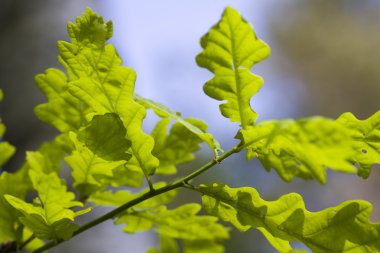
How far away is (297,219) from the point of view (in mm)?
738

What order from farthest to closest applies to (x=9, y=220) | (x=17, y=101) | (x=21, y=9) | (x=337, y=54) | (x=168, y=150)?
(x=337, y=54), (x=21, y=9), (x=17, y=101), (x=168, y=150), (x=9, y=220)

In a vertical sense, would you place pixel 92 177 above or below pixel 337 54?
above

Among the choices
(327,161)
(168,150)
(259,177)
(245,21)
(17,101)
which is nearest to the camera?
(327,161)

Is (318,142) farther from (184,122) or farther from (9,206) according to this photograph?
(9,206)

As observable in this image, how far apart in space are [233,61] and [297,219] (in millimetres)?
256

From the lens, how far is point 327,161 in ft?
1.89

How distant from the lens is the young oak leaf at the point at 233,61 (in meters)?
0.71

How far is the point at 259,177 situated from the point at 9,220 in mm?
7954

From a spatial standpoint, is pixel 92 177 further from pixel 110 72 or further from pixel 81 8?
pixel 81 8

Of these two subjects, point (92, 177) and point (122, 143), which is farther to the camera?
point (92, 177)

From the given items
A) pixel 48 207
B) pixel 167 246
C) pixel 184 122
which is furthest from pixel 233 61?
pixel 167 246

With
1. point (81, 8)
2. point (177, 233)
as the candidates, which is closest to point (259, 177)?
point (81, 8)

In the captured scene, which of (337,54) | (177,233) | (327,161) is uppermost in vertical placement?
(327,161)

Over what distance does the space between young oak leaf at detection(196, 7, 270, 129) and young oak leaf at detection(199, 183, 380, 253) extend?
119 mm
